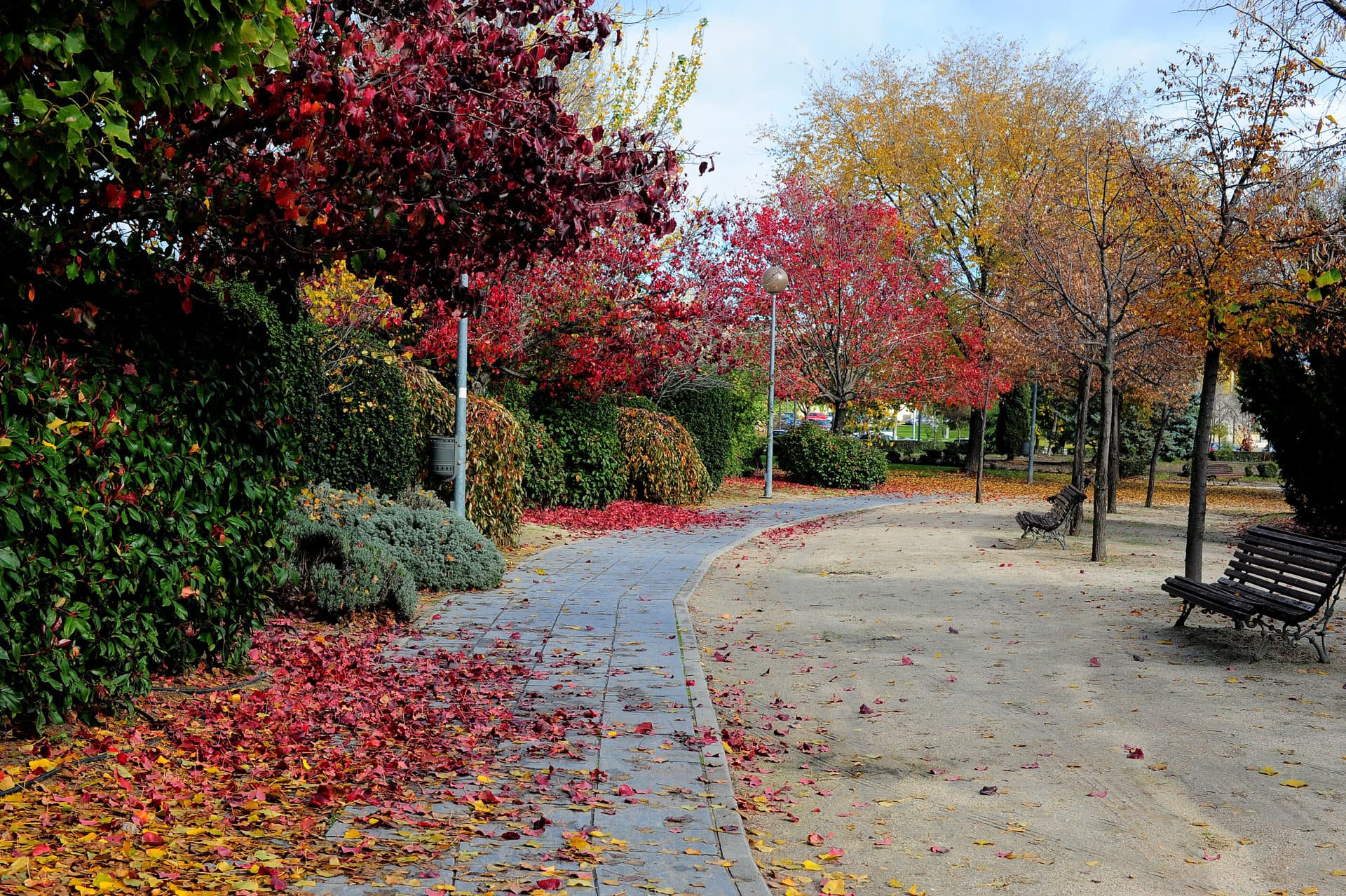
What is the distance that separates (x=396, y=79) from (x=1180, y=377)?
74.4 ft

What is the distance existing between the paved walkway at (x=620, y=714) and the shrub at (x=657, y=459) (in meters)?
6.78

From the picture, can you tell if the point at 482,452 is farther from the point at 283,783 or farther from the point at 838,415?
the point at 838,415

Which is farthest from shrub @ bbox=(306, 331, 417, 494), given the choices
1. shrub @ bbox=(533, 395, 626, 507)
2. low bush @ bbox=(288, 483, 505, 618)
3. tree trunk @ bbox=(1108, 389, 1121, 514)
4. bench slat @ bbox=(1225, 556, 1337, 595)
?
tree trunk @ bbox=(1108, 389, 1121, 514)

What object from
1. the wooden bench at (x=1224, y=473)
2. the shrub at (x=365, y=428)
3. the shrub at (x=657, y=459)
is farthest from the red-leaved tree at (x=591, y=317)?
the wooden bench at (x=1224, y=473)

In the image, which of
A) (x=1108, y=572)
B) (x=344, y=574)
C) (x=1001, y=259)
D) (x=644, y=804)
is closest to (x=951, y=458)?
(x=1001, y=259)

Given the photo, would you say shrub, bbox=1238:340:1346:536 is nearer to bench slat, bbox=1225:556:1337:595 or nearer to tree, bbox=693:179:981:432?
bench slat, bbox=1225:556:1337:595

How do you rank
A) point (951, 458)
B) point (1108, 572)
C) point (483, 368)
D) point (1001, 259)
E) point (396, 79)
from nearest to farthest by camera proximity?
point (396, 79)
point (1108, 572)
point (483, 368)
point (1001, 259)
point (951, 458)

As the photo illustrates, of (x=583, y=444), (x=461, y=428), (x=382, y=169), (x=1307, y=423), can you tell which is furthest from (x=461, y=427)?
(x=1307, y=423)

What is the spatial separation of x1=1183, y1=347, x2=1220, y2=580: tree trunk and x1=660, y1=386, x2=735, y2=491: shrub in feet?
41.0

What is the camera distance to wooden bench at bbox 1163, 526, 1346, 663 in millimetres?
8367

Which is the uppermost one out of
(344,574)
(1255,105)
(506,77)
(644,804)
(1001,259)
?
(1001,259)

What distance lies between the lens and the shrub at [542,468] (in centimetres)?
1692

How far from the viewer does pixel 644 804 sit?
4.71 metres

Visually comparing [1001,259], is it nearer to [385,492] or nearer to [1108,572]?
[1108,572]
